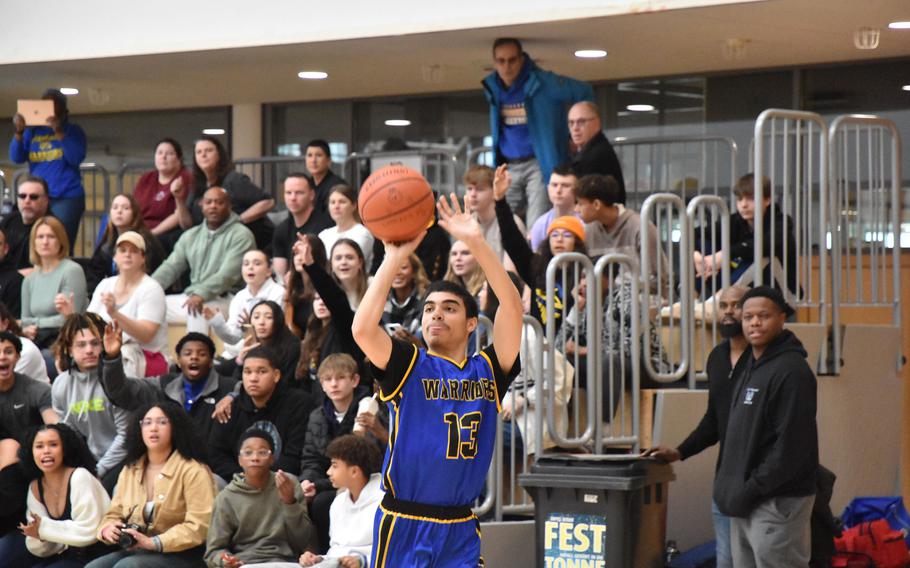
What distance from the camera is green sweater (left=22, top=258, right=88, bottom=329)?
1228 centimetres

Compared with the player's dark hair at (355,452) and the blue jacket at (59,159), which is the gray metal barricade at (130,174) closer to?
the blue jacket at (59,159)

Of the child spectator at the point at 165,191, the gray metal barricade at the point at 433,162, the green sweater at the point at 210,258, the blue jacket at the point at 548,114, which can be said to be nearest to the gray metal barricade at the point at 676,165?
the blue jacket at the point at 548,114

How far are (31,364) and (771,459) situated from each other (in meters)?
5.64

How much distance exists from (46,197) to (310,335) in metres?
4.21

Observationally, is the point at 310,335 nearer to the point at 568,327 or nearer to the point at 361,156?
the point at 568,327

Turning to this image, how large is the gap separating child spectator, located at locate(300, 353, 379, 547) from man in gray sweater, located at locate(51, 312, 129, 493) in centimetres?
162

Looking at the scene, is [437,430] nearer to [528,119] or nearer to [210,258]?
[528,119]

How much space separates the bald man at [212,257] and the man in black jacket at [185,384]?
76.3 inches

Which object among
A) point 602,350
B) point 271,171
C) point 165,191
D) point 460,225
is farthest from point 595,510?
point 271,171

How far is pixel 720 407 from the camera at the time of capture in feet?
28.8

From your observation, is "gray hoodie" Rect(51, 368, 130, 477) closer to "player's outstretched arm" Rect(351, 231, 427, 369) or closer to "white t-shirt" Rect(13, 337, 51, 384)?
"white t-shirt" Rect(13, 337, 51, 384)

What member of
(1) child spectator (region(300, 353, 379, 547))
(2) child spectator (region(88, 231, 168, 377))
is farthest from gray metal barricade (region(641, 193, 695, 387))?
(2) child spectator (region(88, 231, 168, 377))

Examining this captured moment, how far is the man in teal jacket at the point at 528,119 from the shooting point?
40.8 feet

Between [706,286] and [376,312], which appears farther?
[706,286]
